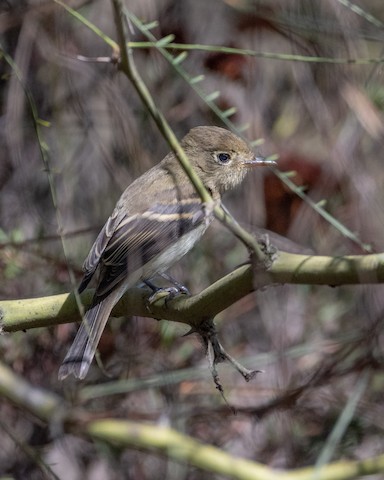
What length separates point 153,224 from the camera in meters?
3.60

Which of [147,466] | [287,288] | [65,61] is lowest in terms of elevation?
[147,466]

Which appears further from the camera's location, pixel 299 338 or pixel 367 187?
pixel 299 338

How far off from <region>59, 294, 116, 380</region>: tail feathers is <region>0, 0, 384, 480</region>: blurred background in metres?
0.15

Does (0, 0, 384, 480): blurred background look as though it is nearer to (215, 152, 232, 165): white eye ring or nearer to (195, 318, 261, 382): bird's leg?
(215, 152, 232, 165): white eye ring

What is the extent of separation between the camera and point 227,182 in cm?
388

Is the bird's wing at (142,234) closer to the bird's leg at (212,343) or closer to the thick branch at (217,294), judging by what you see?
the thick branch at (217,294)

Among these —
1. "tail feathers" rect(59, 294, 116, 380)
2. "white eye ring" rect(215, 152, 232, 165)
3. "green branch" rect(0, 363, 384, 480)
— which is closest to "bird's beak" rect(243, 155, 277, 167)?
"white eye ring" rect(215, 152, 232, 165)

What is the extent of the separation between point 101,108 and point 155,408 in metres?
1.45

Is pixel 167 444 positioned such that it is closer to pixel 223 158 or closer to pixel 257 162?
pixel 257 162

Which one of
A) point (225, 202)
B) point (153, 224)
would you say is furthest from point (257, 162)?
point (225, 202)

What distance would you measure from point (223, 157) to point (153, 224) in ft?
1.73

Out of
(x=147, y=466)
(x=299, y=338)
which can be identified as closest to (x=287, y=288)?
(x=299, y=338)

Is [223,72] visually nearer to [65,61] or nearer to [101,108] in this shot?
[101,108]

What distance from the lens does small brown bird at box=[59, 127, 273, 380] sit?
314 cm
